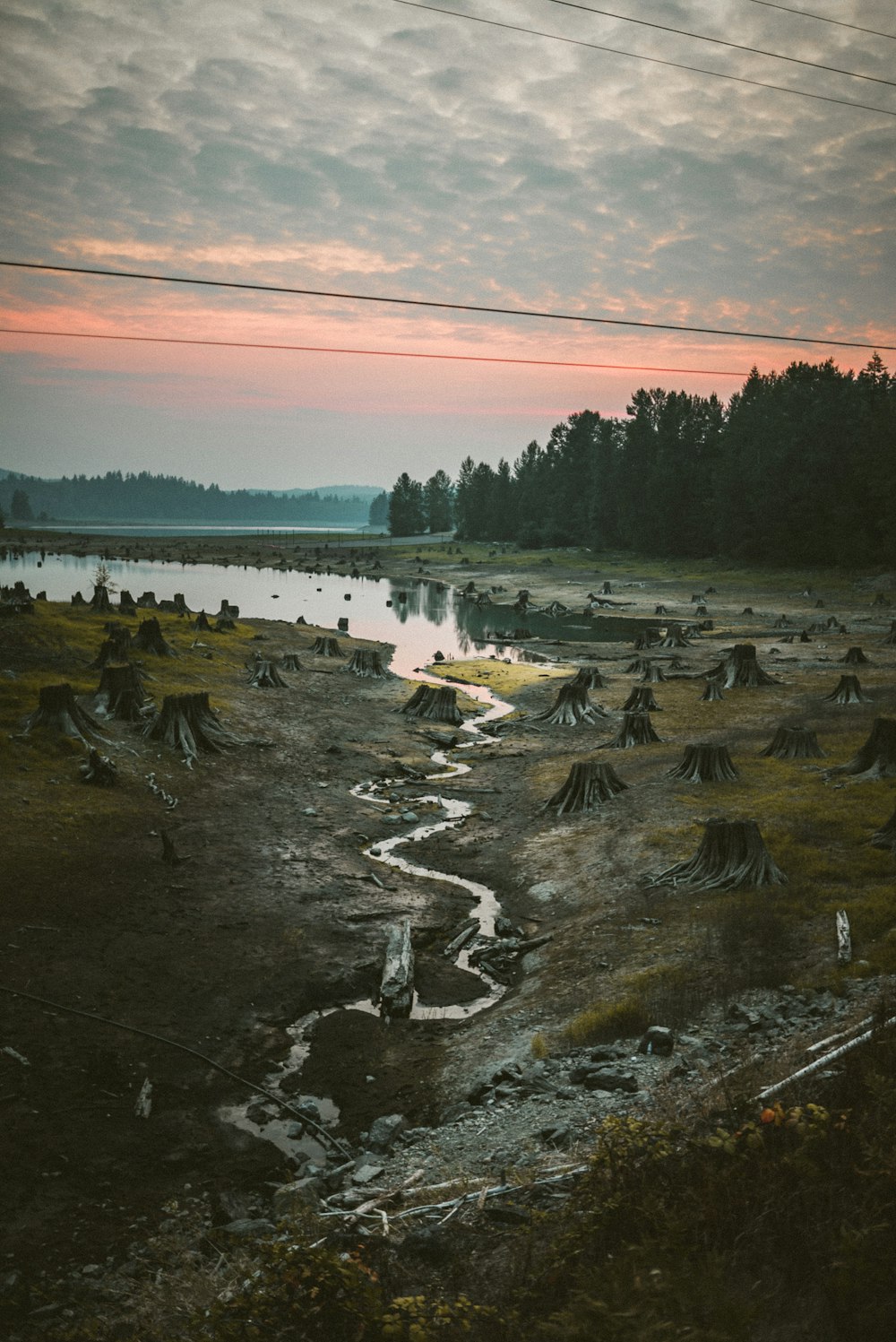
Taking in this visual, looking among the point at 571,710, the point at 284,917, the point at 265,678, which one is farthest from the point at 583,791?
the point at 265,678

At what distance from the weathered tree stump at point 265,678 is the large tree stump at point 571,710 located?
10253mm

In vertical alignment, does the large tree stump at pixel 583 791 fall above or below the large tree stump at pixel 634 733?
below

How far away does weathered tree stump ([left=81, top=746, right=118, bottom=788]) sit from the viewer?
21.1 m

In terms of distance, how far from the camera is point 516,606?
267ft

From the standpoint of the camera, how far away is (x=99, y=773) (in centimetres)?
2123

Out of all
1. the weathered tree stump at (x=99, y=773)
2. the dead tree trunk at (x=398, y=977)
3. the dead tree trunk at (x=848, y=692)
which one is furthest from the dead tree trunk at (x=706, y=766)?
the weathered tree stump at (x=99, y=773)

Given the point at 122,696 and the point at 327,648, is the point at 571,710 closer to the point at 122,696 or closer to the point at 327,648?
the point at 122,696

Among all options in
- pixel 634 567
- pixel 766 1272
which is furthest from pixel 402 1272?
pixel 634 567

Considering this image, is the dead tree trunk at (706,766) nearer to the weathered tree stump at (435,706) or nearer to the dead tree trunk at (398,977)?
the dead tree trunk at (398,977)

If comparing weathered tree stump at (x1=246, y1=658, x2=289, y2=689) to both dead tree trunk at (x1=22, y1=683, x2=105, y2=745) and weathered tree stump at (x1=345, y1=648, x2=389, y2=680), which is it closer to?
weathered tree stump at (x1=345, y1=648, x2=389, y2=680)

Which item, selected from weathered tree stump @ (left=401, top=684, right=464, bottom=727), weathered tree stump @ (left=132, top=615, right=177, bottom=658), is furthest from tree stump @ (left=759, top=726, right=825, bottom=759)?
weathered tree stump @ (left=132, top=615, right=177, bottom=658)

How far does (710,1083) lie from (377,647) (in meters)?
46.3

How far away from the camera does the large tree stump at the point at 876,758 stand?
21.8 meters

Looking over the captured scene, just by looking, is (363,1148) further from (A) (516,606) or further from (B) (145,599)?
(A) (516,606)
